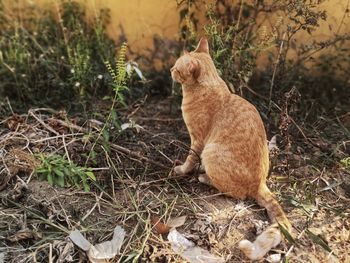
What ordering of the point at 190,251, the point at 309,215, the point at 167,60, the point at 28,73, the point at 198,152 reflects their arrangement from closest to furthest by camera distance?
the point at 190,251, the point at 309,215, the point at 198,152, the point at 28,73, the point at 167,60

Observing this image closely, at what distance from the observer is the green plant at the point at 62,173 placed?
2.60m

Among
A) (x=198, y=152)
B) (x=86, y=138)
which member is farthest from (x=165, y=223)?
(x=86, y=138)

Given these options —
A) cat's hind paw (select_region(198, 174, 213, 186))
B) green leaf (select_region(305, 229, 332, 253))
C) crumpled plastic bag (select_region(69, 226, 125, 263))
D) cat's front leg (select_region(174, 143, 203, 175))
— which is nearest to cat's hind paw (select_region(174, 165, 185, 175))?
cat's front leg (select_region(174, 143, 203, 175))

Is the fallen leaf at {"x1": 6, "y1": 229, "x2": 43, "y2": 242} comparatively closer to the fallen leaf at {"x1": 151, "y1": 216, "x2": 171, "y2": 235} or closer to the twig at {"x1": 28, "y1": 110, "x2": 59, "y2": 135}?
the fallen leaf at {"x1": 151, "y1": 216, "x2": 171, "y2": 235}

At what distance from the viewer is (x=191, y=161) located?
2.83m

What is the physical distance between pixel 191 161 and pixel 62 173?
0.78 m

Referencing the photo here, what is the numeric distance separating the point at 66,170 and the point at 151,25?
1955 millimetres

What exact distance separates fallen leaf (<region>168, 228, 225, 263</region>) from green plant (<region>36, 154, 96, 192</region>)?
58 centimetres

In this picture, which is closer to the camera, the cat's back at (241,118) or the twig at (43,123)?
the cat's back at (241,118)

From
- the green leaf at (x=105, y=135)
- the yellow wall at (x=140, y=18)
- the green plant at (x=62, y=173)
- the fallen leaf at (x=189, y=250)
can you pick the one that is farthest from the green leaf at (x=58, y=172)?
the yellow wall at (x=140, y=18)

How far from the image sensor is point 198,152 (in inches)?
111

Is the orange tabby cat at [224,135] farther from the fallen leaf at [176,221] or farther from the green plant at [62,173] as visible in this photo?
the green plant at [62,173]

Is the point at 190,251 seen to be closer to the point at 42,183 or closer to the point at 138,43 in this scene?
the point at 42,183

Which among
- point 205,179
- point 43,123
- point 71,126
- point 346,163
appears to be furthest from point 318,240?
point 43,123
